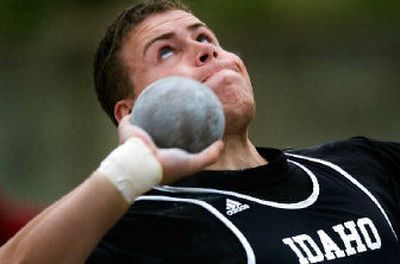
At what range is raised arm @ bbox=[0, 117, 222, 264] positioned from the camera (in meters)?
2.46

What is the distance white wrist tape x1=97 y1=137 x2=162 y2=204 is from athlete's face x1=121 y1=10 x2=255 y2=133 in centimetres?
69

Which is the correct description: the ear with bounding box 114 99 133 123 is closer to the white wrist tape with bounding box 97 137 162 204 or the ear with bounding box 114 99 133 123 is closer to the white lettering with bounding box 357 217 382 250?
the white lettering with bounding box 357 217 382 250

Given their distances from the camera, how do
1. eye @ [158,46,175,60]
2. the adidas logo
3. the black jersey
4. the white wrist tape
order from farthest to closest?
eye @ [158,46,175,60] < the adidas logo < the black jersey < the white wrist tape

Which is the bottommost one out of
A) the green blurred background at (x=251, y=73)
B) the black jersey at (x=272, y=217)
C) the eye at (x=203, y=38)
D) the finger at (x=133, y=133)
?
the green blurred background at (x=251, y=73)

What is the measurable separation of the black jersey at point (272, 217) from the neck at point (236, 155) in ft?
0.27

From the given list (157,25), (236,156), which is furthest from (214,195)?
(157,25)

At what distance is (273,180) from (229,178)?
0.15m

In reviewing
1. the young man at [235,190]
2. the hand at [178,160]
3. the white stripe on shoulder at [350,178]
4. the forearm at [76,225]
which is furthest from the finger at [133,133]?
the white stripe on shoulder at [350,178]

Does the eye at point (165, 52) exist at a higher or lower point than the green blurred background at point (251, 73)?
higher

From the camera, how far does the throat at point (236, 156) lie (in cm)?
324

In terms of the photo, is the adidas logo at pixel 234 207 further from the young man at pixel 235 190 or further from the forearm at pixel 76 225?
the forearm at pixel 76 225

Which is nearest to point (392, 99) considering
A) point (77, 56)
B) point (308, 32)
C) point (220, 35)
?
point (308, 32)

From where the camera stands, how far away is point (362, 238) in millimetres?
3104

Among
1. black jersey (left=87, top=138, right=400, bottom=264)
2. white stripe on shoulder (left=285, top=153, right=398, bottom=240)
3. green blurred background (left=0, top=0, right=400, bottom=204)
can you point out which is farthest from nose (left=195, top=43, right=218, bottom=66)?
green blurred background (left=0, top=0, right=400, bottom=204)
